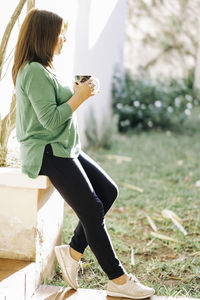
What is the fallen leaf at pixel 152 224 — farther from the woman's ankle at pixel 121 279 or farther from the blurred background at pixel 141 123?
the woman's ankle at pixel 121 279

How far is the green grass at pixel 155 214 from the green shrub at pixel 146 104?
0.78 m

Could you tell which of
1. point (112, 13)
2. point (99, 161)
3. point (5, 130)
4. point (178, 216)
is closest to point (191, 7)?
point (112, 13)

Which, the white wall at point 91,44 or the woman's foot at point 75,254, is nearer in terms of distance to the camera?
the woman's foot at point 75,254

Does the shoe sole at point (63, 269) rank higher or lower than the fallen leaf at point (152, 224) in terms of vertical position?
higher

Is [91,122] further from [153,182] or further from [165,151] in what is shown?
[153,182]

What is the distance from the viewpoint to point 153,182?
4.25 m

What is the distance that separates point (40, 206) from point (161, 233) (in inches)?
50.2

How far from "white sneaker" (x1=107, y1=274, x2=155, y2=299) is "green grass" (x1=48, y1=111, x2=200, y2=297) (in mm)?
178

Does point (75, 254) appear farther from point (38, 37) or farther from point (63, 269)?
point (38, 37)

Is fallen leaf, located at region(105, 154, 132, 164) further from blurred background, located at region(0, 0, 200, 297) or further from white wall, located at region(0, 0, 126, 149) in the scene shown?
white wall, located at region(0, 0, 126, 149)

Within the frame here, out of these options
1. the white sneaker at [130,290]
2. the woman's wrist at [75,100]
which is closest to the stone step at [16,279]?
the white sneaker at [130,290]

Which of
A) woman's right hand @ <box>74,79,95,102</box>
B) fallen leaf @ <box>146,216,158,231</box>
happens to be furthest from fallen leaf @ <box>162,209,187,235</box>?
woman's right hand @ <box>74,79,95,102</box>

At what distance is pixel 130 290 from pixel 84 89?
1.02 meters

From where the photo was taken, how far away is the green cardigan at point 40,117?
183cm
